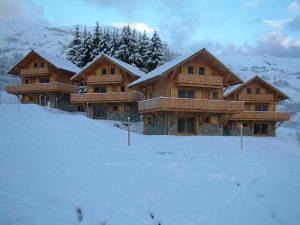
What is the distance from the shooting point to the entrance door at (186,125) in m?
37.6

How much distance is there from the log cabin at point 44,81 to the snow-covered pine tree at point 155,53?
38.3 feet

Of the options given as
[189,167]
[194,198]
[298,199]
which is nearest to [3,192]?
[194,198]

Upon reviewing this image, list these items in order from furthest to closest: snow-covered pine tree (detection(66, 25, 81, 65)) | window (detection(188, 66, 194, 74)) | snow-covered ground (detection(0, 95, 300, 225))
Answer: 1. snow-covered pine tree (detection(66, 25, 81, 65))
2. window (detection(188, 66, 194, 74))
3. snow-covered ground (detection(0, 95, 300, 225))

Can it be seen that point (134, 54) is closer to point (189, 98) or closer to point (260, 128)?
point (260, 128)

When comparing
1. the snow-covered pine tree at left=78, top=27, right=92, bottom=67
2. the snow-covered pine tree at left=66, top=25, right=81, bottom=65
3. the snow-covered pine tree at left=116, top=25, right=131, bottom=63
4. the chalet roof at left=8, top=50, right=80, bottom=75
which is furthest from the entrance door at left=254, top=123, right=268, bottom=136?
the snow-covered pine tree at left=66, top=25, right=81, bottom=65

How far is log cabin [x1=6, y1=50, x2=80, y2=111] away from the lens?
51312mm

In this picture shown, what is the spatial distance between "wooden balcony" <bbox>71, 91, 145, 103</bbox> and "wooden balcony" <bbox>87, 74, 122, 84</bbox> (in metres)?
2.30

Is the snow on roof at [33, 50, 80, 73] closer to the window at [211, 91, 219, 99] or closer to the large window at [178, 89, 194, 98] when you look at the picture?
the large window at [178, 89, 194, 98]

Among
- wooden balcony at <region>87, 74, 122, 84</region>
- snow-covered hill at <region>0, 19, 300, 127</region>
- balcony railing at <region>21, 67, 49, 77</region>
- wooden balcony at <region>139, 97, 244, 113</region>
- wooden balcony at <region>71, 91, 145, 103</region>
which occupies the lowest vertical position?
wooden balcony at <region>139, 97, 244, 113</region>

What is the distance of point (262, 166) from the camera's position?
66.4ft

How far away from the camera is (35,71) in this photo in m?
53.5

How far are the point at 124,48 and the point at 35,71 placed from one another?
14205mm

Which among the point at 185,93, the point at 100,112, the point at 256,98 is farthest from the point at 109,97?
the point at 256,98

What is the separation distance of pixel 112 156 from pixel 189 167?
3.74m
